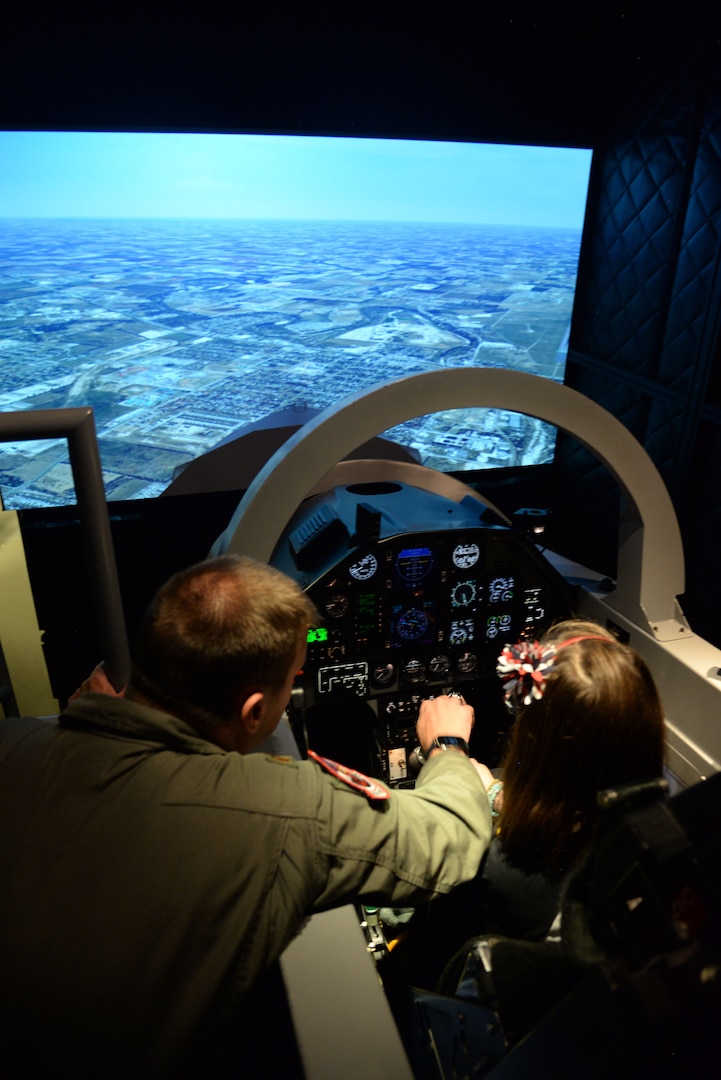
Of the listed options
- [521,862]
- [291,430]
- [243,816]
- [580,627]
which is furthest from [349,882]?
[291,430]

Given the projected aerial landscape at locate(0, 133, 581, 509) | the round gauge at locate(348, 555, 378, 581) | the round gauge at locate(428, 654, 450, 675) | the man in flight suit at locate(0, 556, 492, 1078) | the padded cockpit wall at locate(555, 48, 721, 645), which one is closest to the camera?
the man in flight suit at locate(0, 556, 492, 1078)

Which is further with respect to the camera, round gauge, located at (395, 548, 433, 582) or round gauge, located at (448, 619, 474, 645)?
round gauge, located at (448, 619, 474, 645)

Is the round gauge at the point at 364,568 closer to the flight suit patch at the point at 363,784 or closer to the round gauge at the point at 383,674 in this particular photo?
the round gauge at the point at 383,674

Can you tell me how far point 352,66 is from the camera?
3371 mm

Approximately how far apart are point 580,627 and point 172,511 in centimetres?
298

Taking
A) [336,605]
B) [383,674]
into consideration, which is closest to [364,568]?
[336,605]

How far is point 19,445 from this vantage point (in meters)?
3.87

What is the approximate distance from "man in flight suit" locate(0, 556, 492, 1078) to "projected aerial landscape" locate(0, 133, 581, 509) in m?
3.11

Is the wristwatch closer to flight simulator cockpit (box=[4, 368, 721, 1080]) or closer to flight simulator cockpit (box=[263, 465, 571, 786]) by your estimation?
flight simulator cockpit (box=[4, 368, 721, 1080])

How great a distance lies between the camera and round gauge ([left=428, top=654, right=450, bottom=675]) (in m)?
2.40

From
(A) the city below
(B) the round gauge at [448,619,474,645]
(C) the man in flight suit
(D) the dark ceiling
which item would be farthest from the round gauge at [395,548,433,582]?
(D) the dark ceiling

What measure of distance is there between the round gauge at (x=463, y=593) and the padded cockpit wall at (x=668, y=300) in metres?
1.52

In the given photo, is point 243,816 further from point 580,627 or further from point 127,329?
point 127,329

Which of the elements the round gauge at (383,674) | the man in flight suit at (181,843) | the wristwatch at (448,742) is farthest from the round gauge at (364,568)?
the man in flight suit at (181,843)
